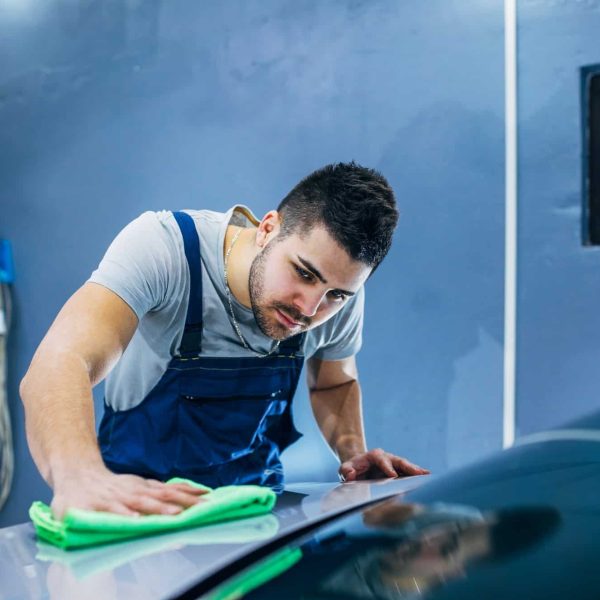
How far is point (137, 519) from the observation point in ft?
2.67

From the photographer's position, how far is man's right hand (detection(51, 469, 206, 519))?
0.86m

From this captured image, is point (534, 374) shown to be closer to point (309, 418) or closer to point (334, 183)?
point (309, 418)

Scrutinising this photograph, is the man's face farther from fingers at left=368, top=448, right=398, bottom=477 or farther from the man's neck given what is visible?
fingers at left=368, top=448, right=398, bottom=477

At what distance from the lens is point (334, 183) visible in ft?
5.26

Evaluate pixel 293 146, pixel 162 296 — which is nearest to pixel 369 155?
pixel 293 146

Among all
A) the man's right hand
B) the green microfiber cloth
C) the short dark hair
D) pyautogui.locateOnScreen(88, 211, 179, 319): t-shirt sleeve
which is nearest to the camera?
the green microfiber cloth

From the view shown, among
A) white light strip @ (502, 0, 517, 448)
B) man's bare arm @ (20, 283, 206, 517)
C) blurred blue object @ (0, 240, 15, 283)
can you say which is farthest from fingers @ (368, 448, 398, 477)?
blurred blue object @ (0, 240, 15, 283)

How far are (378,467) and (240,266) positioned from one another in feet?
1.68

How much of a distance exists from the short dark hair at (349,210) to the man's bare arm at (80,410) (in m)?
0.43

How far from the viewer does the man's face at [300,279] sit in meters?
1.54

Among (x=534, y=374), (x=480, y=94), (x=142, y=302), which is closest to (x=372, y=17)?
(x=480, y=94)

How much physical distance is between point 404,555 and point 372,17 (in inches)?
85.7

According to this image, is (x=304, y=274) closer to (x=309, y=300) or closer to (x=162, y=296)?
(x=309, y=300)

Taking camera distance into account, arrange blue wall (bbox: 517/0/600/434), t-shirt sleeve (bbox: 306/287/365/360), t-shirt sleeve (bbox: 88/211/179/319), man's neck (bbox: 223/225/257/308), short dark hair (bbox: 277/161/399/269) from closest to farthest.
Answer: t-shirt sleeve (bbox: 88/211/179/319), short dark hair (bbox: 277/161/399/269), man's neck (bbox: 223/225/257/308), t-shirt sleeve (bbox: 306/287/365/360), blue wall (bbox: 517/0/600/434)
